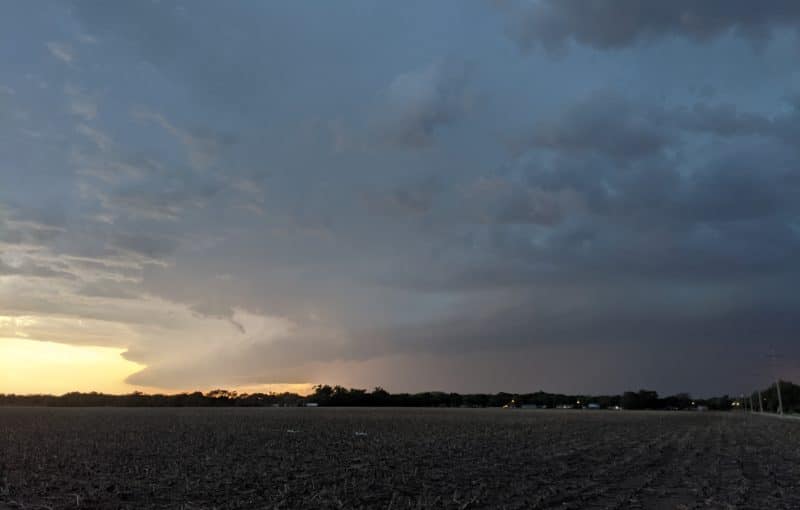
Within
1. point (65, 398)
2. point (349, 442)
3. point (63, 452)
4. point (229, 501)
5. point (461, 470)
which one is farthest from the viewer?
point (65, 398)

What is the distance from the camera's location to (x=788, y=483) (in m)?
23.3

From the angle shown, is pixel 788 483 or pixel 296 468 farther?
pixel 296 468

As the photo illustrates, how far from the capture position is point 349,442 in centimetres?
3966

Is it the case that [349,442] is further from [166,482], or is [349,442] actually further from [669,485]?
[669,485]

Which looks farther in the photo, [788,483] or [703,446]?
[703,446]

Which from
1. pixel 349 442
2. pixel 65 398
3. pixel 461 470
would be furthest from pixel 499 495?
pixel 65 398

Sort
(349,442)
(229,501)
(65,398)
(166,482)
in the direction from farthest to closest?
(65,398) < (349,442) < (166,482) < (229,501)

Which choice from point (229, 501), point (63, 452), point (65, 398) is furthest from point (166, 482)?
point (65, 398)

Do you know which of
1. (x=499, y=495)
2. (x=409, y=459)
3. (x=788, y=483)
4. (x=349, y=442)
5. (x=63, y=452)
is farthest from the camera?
(x=349, y=442)

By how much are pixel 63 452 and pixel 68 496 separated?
14.7 metres

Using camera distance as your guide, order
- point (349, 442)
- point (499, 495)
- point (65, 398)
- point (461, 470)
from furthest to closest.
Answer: point (65, 398) < point (349, 442) < point (461, 470) < point (499, 495)

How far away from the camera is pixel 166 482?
21531 mm

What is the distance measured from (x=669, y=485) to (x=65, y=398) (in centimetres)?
20642

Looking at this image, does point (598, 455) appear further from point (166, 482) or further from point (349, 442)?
point (166, 482)
